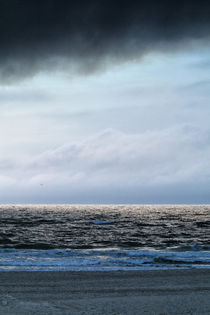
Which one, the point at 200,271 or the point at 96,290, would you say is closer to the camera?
the point at 96,290

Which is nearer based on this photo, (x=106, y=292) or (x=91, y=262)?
(x=106, y=292)

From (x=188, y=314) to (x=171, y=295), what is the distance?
107 inches

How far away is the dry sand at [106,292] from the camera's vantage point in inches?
425

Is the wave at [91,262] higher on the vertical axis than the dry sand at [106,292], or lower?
lower

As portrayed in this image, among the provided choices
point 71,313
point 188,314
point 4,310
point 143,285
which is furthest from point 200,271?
point 4,310

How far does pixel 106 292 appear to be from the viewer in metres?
13.4

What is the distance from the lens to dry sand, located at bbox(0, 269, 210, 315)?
10797mm

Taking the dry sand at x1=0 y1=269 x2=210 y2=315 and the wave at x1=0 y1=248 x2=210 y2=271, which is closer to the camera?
the dry sand at x1=0 y1=269 x2=210 y2=315

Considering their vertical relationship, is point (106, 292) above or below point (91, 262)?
above

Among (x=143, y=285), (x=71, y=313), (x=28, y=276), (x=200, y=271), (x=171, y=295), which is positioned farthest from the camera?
(x=200, y=271)

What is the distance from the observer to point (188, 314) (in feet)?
33.9

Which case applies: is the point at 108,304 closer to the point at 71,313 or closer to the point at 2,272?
the point at 71,313

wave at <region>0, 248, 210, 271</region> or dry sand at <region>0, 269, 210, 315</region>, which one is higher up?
dry sand at <region>0, 269, 210, 315</region>

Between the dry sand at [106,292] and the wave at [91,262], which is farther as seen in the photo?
the wave at [91,262]
